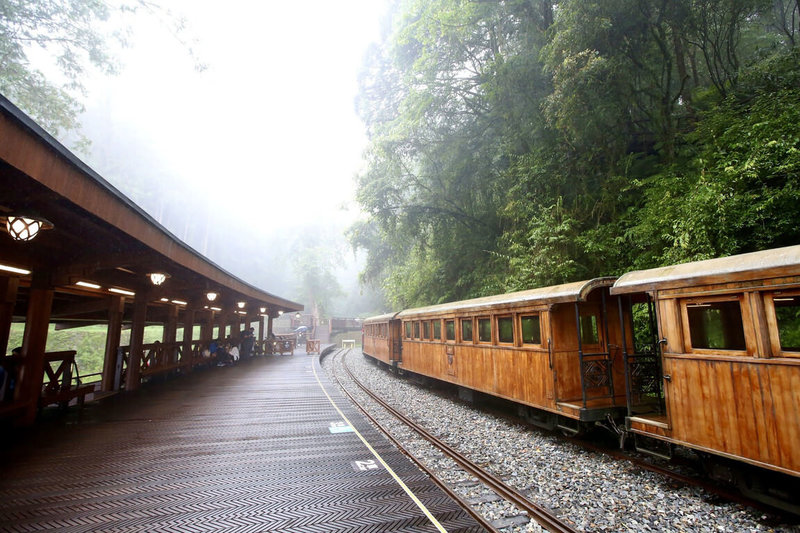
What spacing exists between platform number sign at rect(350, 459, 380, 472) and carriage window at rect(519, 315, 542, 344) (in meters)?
3.49

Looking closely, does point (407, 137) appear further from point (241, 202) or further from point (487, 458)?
point (241, 202)

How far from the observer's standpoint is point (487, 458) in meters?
5.55

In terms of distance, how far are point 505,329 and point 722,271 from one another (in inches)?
158

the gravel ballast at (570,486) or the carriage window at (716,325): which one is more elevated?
the carriage window at (716,325)

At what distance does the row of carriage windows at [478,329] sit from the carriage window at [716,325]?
2.49 m

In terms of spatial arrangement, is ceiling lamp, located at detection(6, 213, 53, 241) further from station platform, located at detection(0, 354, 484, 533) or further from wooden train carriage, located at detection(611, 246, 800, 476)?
wooden train carriage, located at detection(611, 246, 800, 476)

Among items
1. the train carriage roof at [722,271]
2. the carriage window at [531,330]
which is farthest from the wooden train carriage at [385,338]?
the train carriage roof at [722,271]

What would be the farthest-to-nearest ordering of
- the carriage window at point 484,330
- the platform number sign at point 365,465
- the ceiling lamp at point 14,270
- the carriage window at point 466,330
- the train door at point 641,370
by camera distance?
the carriage window at point 466,330 → the carriage window at point 484,330 → the ceiling lamp at point 14,270 → the train door at point 641,370 → the platform number sign at point 365,465

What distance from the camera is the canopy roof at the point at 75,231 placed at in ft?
10.4

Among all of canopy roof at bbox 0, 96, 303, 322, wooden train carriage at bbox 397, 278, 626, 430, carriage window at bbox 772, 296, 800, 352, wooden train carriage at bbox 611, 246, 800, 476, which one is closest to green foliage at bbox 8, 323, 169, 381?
canopy roof at bbox 0, 96, 303, 322

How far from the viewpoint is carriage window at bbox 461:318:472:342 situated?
8.84m

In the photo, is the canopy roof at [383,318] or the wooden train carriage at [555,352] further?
the canopy roof at [383,318]

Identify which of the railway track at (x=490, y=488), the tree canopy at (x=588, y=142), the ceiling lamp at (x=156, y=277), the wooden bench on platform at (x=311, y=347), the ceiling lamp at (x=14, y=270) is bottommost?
the railway track at (x=490, y=488)

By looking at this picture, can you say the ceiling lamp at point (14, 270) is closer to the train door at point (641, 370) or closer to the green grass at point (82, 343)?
the train door at point (641, 370)
